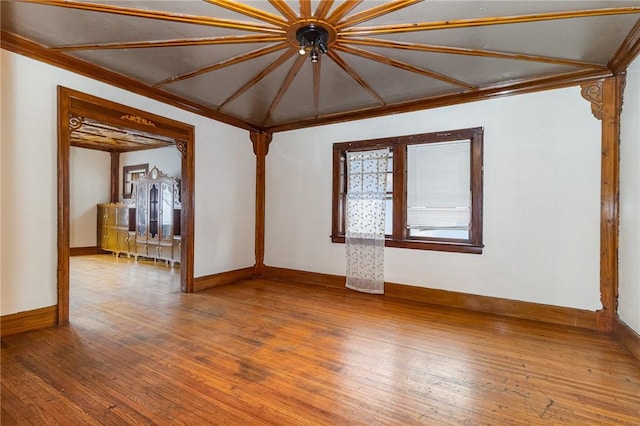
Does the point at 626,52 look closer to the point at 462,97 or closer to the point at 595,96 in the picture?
the point at 595,96

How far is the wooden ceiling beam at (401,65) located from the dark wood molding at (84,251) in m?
8.09

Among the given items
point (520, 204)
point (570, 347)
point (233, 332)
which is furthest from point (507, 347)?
point (233, 332)

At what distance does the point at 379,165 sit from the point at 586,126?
2.29 m

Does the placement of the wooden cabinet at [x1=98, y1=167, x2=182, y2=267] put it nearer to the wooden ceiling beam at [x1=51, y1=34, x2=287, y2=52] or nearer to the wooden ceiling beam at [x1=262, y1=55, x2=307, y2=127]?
the wooden ceiling beam at [x1=262, y1=55, x2=307, y2=127]

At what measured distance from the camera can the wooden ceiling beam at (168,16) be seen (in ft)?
7.05

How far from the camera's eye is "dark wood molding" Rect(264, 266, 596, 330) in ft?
10.5

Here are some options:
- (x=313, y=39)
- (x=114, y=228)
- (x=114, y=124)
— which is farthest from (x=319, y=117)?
(x=114, y=228)

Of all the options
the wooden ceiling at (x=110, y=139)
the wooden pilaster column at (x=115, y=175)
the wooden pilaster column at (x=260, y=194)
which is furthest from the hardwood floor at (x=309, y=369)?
the wooden pilaster column at (x=115, y=175)

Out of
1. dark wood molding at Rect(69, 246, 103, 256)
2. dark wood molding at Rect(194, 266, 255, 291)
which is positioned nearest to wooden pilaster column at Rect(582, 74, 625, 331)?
dark wood molding at Rect(194, 266, 255, 291)

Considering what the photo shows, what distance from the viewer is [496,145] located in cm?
362

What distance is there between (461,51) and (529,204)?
1880mm

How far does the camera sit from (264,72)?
3.22 metres

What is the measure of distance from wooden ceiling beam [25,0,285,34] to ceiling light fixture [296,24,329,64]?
173 millimetres

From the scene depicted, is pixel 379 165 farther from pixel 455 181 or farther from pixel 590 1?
pixel 590 1
